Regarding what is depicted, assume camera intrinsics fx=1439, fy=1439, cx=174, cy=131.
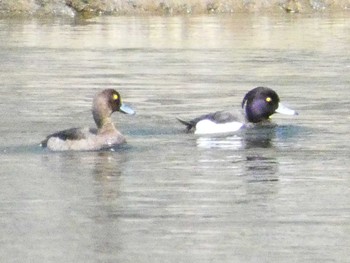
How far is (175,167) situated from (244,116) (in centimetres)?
375

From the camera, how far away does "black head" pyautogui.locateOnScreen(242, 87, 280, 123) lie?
58.1 ft

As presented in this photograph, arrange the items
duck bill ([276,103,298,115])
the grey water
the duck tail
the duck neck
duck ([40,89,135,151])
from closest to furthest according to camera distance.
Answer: the grey water → duck ([40,89,135,151]) → the duck neck → the duck tail → duck bill ([276,103,298,115])

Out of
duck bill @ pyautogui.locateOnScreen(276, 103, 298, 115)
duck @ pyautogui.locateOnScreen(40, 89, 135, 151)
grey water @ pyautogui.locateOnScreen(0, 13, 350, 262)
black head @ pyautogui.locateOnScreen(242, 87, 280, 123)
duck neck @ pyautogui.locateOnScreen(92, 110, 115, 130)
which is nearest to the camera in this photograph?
grey water @ pyautogui.locateOnScreen(0, 13, 350, 262)

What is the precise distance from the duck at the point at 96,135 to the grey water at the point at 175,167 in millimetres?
144

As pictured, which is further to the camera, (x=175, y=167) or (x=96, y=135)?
(x=96, y=135)

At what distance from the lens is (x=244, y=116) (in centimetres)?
1761

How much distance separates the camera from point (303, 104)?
2012 centimetres

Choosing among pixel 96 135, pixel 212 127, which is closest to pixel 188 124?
pixel 212 127

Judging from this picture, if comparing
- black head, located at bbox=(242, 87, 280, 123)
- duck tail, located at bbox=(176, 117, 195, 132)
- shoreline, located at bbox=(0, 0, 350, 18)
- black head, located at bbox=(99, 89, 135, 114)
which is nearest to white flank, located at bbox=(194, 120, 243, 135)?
duck tail, located at bbox=(176, 117, 195, 132)

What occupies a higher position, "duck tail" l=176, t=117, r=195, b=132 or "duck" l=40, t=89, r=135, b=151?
"duck" l=40, t=89, r=135, b=151

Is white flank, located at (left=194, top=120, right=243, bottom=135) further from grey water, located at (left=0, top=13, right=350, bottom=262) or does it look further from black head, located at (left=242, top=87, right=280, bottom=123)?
black head, located at (left=242, top=87, right=280, bottom=123)

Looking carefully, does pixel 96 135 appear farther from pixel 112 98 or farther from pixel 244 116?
pixel 244 116

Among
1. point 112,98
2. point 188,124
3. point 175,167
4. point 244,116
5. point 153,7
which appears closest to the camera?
point 175,167

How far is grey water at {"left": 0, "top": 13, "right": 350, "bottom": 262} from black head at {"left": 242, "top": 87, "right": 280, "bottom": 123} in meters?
0.31
